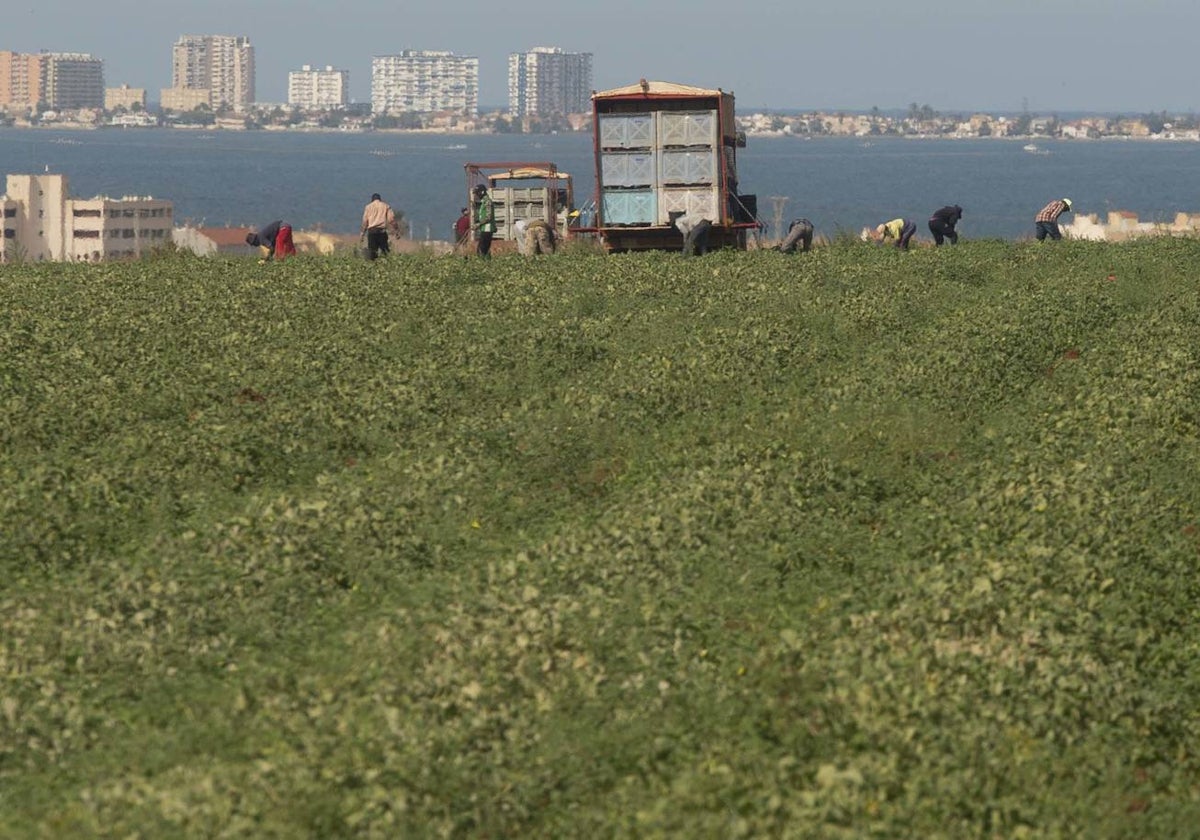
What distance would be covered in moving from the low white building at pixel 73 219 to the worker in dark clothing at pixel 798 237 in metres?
122

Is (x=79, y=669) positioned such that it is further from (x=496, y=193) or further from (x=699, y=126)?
(x=496, y=193)

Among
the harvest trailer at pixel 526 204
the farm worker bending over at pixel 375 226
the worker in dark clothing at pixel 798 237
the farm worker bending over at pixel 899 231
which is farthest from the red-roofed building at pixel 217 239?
the worker in dark clothing at pixel 798 237

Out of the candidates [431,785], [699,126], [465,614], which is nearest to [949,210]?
[699,126]

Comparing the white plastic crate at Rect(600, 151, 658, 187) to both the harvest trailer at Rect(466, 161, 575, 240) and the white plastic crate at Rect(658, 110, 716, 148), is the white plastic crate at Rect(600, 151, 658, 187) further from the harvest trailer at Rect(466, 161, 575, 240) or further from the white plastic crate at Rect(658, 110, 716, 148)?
the harvest trailer at Rect(466, 161, 575, 240)

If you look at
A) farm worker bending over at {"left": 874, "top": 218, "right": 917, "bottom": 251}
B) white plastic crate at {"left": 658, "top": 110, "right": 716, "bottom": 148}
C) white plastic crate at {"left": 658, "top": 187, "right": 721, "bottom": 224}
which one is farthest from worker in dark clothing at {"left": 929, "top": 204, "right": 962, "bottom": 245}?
white plastic crate at {"left": 658, "top": 110, "right": 716, "bottom": 148}

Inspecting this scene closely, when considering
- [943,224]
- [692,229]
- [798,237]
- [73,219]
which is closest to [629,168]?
[692,229]

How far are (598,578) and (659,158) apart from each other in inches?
934

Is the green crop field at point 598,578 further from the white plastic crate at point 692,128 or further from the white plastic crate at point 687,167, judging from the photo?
the white plastic crate at point 692,128

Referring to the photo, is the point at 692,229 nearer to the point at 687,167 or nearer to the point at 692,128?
the point at 687,167

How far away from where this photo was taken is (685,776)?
35.2 feet

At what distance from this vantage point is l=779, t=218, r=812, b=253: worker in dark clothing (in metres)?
35.9

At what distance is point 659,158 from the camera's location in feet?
120

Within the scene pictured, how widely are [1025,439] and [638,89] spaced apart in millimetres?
19668

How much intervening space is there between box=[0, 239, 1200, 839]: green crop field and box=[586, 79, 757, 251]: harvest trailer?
12095 mm
